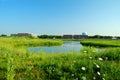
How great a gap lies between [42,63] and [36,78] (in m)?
1.34

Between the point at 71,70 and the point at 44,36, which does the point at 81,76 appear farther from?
the point at 44,36

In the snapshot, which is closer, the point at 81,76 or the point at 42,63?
the point at 81,76

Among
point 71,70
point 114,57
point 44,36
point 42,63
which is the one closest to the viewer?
point 71,70

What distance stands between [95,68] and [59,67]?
137 cm

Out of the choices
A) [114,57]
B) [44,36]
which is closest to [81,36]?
[44,36]

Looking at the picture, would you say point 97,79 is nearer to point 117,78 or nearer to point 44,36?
point 117,78

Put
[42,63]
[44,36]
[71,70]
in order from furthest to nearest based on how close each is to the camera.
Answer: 1. [44,36]
2. [42,63]
3. [71,70]

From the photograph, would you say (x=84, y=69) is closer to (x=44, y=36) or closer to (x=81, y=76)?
(x=81, y=76)

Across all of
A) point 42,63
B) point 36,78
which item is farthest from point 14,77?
point 42,63

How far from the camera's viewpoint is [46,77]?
7.70 m

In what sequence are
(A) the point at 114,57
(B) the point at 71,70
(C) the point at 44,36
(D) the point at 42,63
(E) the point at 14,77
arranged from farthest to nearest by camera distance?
(C) the point at 44,36, (A) the point at 114,57, (D) the point at 42,63, (B) the point at 71,70, (E) the point at 14,77

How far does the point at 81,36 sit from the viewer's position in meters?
121

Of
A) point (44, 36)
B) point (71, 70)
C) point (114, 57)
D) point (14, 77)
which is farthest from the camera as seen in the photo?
point (44, 36)

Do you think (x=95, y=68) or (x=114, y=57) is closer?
(x=95, y=68)
